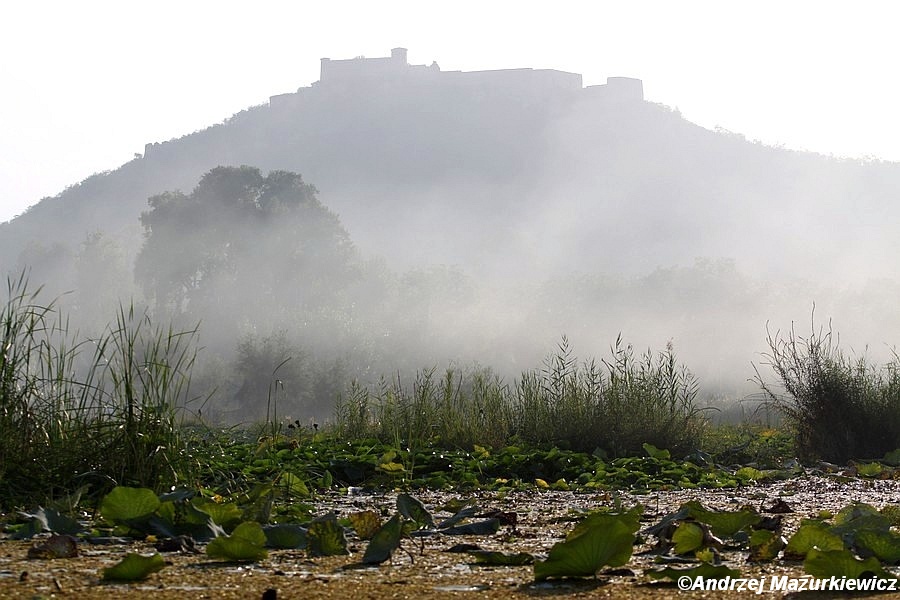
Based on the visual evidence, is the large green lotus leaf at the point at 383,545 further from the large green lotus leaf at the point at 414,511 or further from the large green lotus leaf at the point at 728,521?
the large green lotus leaf at the point at 728,521

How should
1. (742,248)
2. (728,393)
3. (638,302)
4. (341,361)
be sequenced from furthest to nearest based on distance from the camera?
(742,248), (638,302), (341,361), (728,393)

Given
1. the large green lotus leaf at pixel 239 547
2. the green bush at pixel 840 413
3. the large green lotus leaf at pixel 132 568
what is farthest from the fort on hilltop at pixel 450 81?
the large green lotus leaf at pixel 132 568

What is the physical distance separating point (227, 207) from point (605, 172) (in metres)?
40.4

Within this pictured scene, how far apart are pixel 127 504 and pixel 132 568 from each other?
2.67ft

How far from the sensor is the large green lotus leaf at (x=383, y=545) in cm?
253

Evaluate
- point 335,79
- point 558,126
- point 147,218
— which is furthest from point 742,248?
point 335,79

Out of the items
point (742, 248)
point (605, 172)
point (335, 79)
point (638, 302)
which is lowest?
point (638, 302)

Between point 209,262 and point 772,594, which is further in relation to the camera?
point 209,262

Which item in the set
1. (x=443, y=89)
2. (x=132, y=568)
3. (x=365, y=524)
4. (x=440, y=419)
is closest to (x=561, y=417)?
(x=440, y=419)

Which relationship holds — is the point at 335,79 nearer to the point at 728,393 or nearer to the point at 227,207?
the point at 227,207

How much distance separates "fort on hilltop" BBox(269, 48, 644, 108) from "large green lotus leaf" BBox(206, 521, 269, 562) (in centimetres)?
8582

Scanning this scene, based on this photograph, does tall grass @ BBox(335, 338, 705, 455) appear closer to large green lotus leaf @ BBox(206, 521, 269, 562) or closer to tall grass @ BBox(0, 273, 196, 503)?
tall grass @ BBox(0, 273, 196, 503)

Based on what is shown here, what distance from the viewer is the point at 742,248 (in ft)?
198

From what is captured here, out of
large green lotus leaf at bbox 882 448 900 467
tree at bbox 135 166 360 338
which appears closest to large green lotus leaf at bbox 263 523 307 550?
large green lotus leaf at bbox 882 448 900 467
